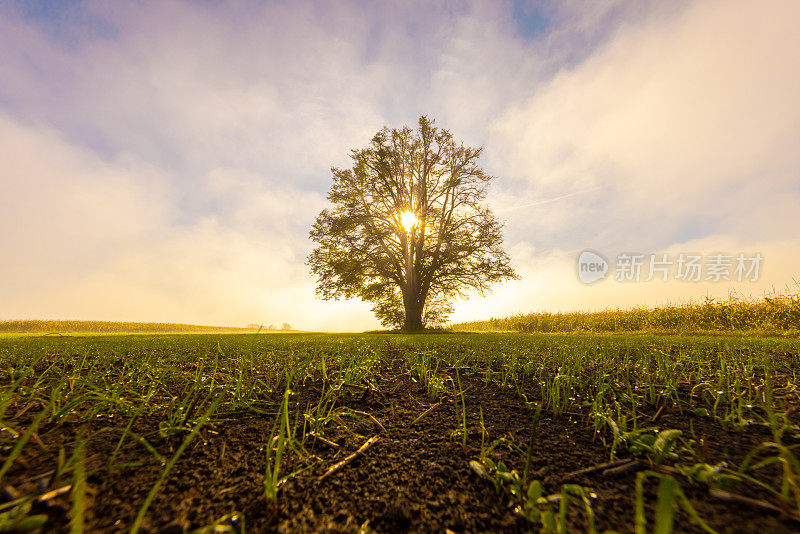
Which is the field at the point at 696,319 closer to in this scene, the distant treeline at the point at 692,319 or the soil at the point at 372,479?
the distant treeline at the point at 692,319

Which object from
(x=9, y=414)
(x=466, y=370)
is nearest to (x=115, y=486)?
(x=9, y=414)

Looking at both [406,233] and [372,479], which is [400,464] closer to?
[372,479]

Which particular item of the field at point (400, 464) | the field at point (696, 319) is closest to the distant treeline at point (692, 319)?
the field at point (696, 319)

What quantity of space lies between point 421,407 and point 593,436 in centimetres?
107

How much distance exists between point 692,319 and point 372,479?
20701mm

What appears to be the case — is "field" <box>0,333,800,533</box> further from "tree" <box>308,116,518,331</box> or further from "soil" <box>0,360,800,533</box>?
"tree" <box>308,116,518,331</box>

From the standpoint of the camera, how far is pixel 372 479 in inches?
55.9

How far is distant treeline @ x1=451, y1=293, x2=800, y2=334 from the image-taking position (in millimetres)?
13095

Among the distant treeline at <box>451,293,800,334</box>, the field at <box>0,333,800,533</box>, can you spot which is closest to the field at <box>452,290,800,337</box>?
the distant treeline at <box>451,293,800,334</box>

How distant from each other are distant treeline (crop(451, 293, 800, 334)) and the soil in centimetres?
1589

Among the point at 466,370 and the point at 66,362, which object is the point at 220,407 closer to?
the point at 466,370

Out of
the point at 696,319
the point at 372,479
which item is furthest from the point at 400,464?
the point at 696,319

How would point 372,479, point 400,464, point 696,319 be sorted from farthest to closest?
point 696,319 < point 400,464 < point 372,479

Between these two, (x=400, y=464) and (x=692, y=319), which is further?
(x=692, y=319)
